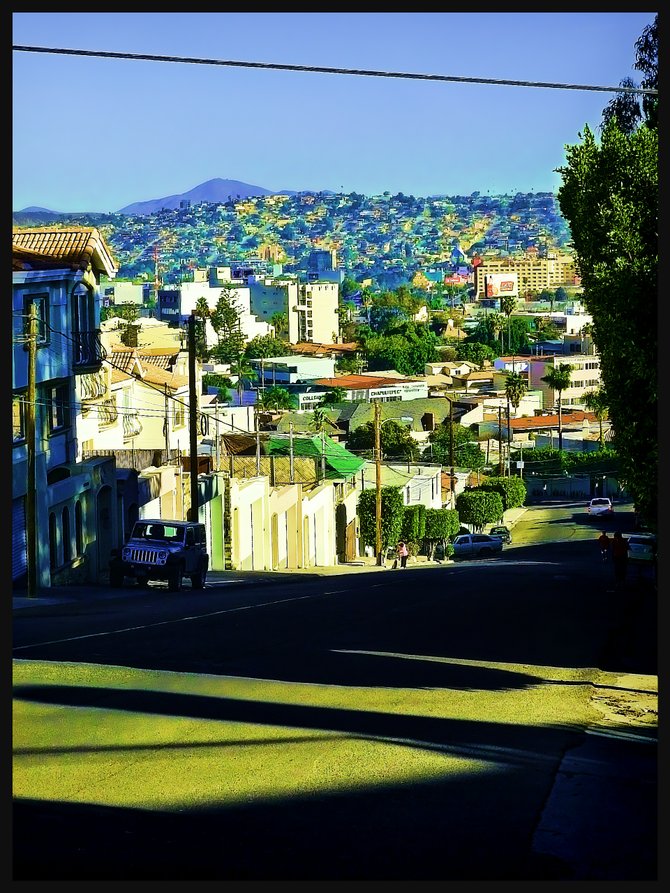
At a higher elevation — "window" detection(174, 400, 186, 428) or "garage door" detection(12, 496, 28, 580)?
"window" detection(174, 400, 186, 428)

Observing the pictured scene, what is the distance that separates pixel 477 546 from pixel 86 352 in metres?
37.7

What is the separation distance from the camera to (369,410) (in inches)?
5541

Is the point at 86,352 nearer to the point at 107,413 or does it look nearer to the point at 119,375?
the point at 107,413

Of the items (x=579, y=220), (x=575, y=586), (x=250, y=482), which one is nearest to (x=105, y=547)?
(x=250, y=482)

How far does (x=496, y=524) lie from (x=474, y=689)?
3028 inches

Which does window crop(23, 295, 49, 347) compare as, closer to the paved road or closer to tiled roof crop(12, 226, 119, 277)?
tiled roof crop(12, 226, 119, 277)

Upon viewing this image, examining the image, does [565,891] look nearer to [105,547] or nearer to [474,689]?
[474,689]

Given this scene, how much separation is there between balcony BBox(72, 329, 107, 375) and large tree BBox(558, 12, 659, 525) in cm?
2262

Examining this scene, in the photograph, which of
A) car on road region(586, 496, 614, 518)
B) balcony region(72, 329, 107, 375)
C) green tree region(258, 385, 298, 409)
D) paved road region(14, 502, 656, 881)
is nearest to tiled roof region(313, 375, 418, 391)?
green tree region(258, 385, 298, 409)

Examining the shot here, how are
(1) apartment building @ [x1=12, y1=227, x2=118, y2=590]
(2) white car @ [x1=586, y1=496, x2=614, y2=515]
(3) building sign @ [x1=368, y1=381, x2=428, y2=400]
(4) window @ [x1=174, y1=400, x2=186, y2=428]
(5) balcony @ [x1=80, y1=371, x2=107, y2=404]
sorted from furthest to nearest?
(3) building sign @ [x1=368, y1=381, x2=428, y2=400] → (2) white car @ [x1=586, y1=496, x2=614, y2=515] → (4) window @ [x1=174, y1=400, x2=186, y2=428] → (5) balcony @ [x1=80, y1=371, x2=107, y2=404] → (1) apartment building @ [x1=12, y1=227, x2=118, y2=590]

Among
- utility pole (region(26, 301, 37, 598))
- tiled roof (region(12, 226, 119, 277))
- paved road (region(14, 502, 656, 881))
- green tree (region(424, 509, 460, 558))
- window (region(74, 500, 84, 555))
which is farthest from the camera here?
green tree (region(424, 509, 460, 558))

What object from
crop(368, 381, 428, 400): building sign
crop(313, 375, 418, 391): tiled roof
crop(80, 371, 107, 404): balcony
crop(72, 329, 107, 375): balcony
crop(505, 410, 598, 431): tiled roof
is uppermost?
crop(313, 375, 418, 391): tiled roof

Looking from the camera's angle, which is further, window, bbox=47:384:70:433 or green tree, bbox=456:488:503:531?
green tree, bbox=456:488:503:531

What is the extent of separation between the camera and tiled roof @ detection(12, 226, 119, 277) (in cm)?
4206
